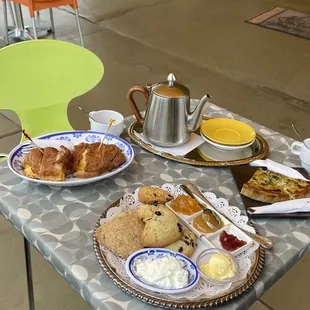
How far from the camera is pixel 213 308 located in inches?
34.1

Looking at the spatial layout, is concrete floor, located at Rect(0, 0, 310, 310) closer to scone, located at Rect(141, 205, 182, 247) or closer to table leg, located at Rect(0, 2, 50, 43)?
table leg, located at Rect(0, 2, 50, 43)

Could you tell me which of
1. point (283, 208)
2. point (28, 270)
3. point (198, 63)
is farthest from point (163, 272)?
point (198, 63)

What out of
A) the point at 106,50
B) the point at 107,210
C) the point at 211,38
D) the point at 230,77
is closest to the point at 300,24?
the point at 211,38

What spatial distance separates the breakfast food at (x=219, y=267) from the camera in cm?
91

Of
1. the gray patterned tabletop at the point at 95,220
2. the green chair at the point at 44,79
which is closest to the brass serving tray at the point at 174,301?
the gray patterned tabletop at the point at 95,220

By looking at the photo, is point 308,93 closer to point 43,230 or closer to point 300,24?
point 300,24

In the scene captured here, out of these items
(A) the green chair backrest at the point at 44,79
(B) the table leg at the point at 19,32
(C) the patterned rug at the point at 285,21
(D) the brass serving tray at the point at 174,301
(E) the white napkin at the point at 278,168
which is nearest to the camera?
(D) the brass serving tray at the point at 174,301

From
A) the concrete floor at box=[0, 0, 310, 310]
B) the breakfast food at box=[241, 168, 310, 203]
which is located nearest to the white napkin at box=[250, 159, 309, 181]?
the breakfast food at box=[241, 168, 310, 203]

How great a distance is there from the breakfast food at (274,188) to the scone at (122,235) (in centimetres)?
30

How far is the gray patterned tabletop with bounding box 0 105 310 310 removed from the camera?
90cm

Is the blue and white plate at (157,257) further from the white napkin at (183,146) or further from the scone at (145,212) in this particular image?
the white napkin at (183,146)

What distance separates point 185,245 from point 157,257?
7cm

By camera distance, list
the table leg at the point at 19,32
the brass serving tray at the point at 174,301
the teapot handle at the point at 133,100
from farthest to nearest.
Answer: the table leg at the point at 19,32 → the teapot handle at the point at 133,100 → the brass serving tray at the point at 174,301

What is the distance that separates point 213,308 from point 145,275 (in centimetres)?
13
